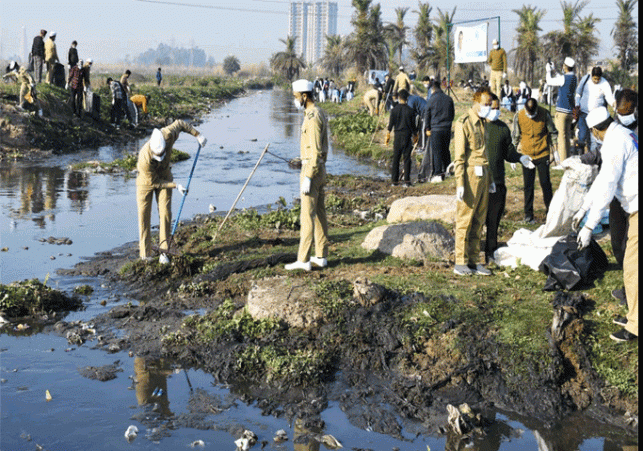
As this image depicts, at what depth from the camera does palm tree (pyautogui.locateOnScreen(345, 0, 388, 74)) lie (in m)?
58.1

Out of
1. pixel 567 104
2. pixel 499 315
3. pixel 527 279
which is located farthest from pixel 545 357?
pixel 567 104

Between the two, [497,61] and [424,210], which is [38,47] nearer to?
[497,61]

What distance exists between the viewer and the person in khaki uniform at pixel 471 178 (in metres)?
8.09

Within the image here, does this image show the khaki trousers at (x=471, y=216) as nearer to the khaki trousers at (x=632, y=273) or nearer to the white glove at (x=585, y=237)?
the white glove at (x=585, y=237)

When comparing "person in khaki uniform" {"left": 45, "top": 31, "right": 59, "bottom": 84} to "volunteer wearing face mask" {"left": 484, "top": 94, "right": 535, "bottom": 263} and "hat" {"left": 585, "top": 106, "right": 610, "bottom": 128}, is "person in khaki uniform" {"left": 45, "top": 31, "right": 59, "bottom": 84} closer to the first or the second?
"volunteer wearing face mask" {"left": 484, "top": 94, "right": 535, "bottom": 263}

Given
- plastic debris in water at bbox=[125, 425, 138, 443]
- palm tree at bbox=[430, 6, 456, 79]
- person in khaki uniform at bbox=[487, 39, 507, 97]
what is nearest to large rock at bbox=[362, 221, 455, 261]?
plastic debris in water at bbox=[125, 425, 138, 443]

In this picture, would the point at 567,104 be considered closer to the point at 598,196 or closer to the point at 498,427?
the point at 598,196

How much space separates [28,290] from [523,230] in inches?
224

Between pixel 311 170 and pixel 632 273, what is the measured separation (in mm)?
3385

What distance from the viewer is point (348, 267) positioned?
29.2ft

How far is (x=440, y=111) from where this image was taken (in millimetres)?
14156

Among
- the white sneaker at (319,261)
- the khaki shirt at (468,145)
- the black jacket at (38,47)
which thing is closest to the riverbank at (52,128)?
the black jacket at (38,47)

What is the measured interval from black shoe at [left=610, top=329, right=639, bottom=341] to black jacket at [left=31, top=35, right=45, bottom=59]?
76.5 ft

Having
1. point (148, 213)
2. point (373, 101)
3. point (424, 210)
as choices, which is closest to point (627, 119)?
point (424, 210)
